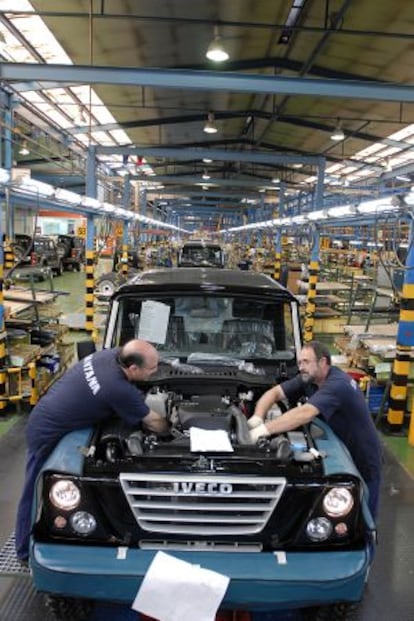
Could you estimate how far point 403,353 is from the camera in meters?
6.23

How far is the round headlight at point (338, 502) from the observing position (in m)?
2.52

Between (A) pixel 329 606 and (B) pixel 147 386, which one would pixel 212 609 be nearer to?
(A) pixel 329 606

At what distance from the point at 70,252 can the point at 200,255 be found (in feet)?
48.1

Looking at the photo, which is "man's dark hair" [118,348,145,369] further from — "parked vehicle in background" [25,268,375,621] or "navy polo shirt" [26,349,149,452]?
"parked vehicle in background" [25,268,375,621]

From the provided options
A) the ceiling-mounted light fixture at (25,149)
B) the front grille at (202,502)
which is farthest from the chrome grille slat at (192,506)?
the ceiling-mounted light fixture at (25,149)

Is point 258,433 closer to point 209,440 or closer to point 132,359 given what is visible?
point 209,440

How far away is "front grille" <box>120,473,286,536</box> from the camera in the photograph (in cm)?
244

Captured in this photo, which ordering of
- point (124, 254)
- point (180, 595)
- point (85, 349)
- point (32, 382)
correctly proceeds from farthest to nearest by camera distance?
1. point (124, 254)
2. point (32, 382)
3. point (85, 349)
4. point (180, 595)

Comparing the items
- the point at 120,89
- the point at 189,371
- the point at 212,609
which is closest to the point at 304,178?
the point at 120,89

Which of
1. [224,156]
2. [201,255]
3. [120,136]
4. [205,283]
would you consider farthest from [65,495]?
[120,136]

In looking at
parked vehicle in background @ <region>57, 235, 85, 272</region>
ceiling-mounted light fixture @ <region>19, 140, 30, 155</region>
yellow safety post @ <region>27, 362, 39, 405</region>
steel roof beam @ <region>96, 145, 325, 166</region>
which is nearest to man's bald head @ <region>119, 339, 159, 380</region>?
yellow safety post @ <region>27, 362, 39, 405</region>

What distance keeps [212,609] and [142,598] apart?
0.98ft

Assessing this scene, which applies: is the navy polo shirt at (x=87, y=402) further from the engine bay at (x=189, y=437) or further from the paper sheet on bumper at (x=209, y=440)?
the paper sheet on bumper at (x=209, y=440)

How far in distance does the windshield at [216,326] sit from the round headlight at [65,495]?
156cm
